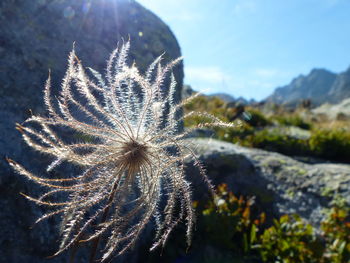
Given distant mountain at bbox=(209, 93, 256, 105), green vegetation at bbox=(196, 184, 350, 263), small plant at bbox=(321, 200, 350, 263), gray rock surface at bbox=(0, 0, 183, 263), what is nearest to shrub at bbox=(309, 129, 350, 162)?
green vegetation at bbox=(196, 184, 350, 263)

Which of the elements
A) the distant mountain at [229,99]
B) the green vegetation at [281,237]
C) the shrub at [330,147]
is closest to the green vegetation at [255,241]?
the green vegetation at [281,237]

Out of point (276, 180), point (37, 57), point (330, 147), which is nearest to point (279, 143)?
point (330, 147)

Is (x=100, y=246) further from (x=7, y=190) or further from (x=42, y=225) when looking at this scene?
(x=7, y=190)

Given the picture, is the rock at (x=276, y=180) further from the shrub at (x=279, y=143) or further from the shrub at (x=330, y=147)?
the shrub at (x=330, y=147)

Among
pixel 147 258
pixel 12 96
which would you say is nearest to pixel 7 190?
pixel 12 96

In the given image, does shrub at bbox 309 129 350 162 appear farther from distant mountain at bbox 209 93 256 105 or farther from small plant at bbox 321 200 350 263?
distant mountain at bbox 209 93 256 105

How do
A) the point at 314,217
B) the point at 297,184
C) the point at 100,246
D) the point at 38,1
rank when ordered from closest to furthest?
the point at 100,246 < the point at 38,1 < the point at 314,217 < the point at 297,184

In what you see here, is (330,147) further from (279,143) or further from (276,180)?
(276,180)
